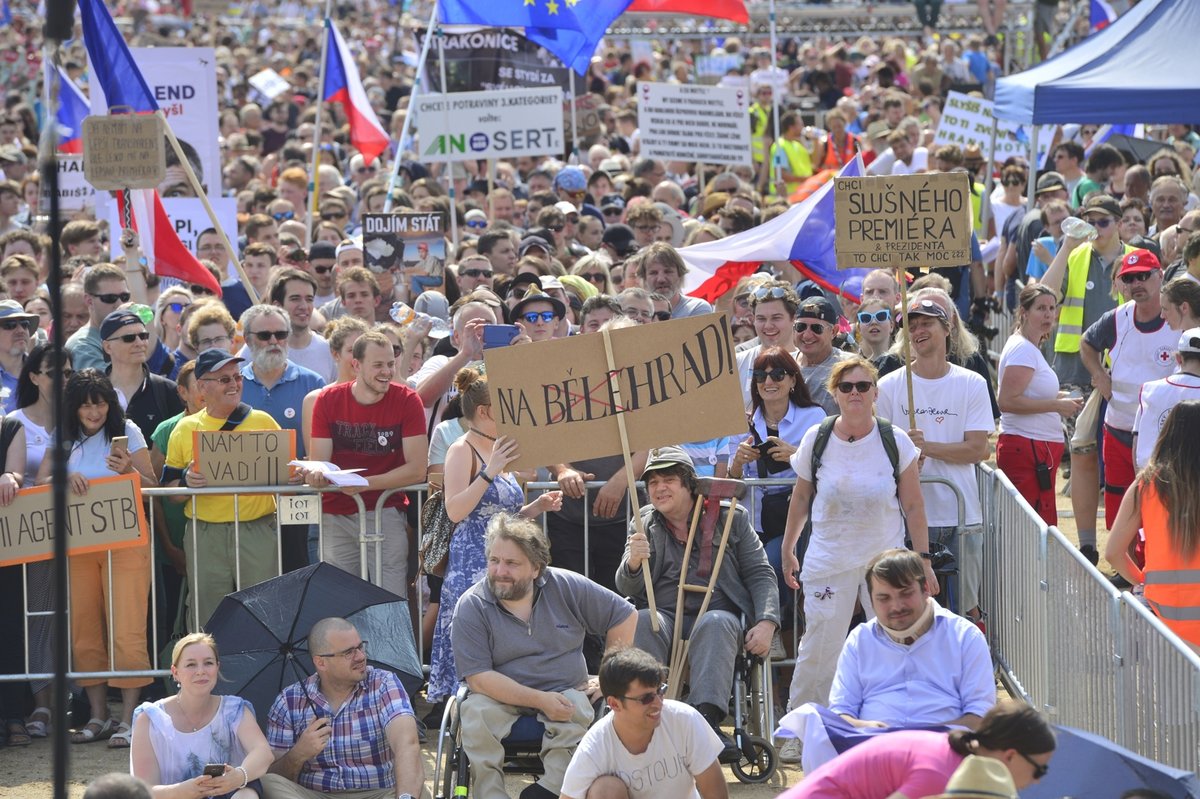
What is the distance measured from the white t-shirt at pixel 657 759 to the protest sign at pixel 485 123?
8533 millimetres

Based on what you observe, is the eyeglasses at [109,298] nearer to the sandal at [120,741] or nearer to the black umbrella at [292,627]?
the sandal at [120,741]

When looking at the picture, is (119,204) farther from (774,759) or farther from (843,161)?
(843,161)

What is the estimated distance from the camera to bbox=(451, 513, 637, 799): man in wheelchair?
678 cm

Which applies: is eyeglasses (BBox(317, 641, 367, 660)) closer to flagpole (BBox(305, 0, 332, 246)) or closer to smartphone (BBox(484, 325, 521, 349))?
smartphone (BBox(484, 325, 521, 349))

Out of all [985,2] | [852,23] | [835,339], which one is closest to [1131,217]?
[835,339]

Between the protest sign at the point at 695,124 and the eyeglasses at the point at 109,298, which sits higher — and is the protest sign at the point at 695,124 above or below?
above

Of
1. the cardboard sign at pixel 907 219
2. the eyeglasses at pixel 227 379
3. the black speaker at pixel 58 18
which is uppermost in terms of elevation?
the black speaker at pixel 58 18

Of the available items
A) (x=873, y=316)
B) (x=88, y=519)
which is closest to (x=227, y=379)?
(x=88, y=519)

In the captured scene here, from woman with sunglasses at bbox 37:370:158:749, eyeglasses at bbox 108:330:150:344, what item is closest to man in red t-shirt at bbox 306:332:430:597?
woman with sunglasses at bbox 37:370:158:749

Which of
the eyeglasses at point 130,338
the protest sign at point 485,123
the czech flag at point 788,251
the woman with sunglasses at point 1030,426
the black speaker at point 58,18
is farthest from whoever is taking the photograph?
the protest sign at point 485,123

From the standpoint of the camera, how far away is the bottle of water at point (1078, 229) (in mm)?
11117

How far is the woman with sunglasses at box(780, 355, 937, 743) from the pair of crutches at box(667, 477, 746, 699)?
0.35 metres

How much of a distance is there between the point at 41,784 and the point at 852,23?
31.8 meters

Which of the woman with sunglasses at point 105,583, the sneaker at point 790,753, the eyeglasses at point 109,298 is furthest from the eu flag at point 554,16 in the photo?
the sneaker at point 790,753
